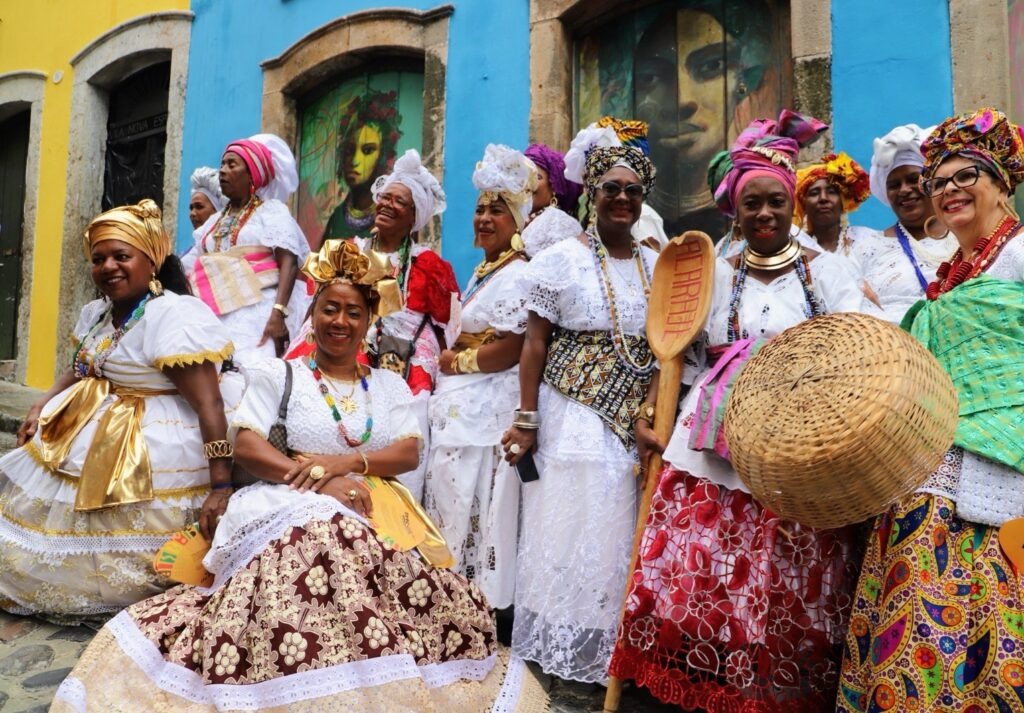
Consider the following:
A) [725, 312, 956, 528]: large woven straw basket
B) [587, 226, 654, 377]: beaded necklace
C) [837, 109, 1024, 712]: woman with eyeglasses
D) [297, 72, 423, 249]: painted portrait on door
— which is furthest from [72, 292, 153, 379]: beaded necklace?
[297, 72, 423, 249]: painted portrait on door

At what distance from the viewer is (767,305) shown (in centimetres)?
327

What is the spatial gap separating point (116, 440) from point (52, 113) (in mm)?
8187

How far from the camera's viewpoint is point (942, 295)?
9.44ft

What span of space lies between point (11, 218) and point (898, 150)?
1085cm

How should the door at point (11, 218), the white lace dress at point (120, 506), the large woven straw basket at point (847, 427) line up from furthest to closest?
the door at point (11, 218)
the white lace dress at point (120, 506)
the large woven straw basket at point (847, 427)

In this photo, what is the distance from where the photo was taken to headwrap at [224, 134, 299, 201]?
537 centimetres

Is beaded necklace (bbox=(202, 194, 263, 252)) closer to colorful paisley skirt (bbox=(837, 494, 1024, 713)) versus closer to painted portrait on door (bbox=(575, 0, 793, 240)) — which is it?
painted portrait on door (bbox=(575, 0, 793, 240))

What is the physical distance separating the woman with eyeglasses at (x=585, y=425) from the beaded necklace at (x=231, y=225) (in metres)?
2.41

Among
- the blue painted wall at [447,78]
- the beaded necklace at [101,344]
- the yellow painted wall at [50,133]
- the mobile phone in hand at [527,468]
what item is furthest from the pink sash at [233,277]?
the yellow painted wall at [50,133]

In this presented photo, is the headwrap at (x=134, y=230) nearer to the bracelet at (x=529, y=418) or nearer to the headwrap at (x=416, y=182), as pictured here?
the headwrap at (x=416, y=182)

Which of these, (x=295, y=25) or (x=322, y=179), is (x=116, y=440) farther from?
(x=295, y=25)

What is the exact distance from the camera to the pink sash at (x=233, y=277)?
501 cm

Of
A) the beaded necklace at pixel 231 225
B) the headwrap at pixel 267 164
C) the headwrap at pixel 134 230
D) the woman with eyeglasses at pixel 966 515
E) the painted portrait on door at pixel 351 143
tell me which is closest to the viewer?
the woman with eyeglasses at pixel 966 515

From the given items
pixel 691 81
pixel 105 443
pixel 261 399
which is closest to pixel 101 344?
pixel 105 443
